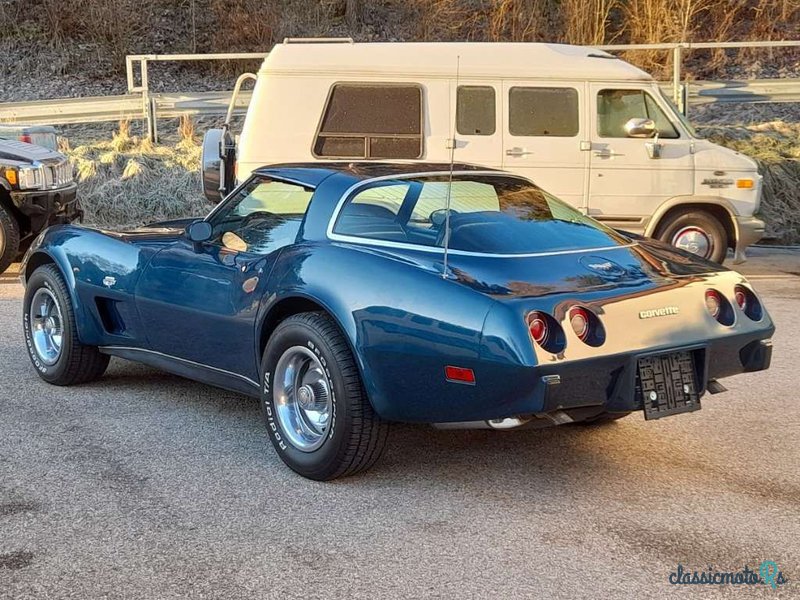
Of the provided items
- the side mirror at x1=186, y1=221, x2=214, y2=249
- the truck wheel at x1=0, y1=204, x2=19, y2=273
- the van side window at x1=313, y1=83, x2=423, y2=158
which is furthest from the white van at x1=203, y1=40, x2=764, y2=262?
the side mirror at x1=186, y1=221, x2=214, y2=249

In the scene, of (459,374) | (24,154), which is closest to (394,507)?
(459,374)

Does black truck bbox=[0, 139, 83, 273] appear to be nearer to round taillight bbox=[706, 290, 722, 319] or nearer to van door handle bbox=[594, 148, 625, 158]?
van door handle bbox=[594, 148, 625, 158]

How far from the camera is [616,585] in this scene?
361cm

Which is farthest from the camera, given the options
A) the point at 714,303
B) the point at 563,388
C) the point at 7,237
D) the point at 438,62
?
the point at 7,237

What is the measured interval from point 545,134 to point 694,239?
5.94 feet

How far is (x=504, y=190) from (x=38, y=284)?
2.91 m

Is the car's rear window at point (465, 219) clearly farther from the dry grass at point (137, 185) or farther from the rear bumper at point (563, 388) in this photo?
the dry grass at point (137, 185)

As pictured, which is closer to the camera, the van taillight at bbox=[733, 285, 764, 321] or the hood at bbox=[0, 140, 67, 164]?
the van taillight at bbox=[733, 285, 764, 321]

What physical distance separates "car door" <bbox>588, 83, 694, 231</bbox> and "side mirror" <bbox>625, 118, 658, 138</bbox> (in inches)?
5.2

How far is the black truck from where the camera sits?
1051 cm

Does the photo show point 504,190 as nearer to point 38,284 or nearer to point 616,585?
point 616,585

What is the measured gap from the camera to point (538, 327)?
4145 millimetres

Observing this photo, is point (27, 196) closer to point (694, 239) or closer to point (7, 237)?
point (7, 237)

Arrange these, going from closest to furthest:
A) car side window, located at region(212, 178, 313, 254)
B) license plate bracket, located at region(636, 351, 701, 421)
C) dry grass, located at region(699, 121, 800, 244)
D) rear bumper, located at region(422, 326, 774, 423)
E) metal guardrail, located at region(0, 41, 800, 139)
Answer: rear bumper, located at region(422, 326, 774, 423)
license plate bracket, located at region(636, 351, 701, 421)
car side window, located at region(212, 178, 313, 254)
dry grass, located at region(699, 121, 800, 244)
metal guardrail, located at region(0, 41, 800, 139)
